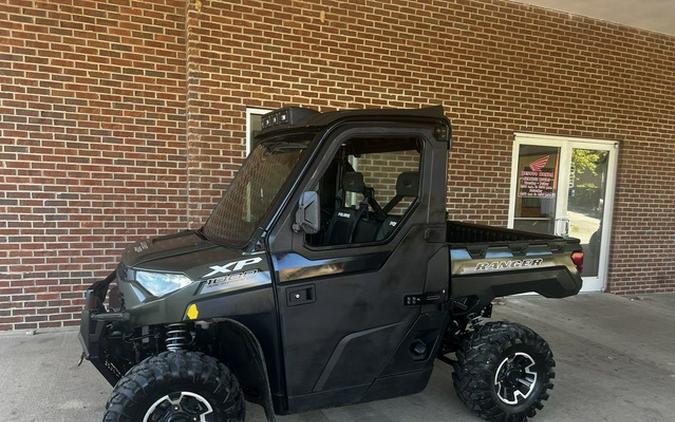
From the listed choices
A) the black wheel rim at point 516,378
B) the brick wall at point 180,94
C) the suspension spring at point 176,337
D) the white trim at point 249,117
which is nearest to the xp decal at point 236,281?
the suspension spring at point 176,337

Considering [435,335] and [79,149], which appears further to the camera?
[79,149]

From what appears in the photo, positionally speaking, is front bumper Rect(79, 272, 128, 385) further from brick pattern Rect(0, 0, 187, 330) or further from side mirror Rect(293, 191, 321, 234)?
brick pattern Rect(0, 0, 187, 330)

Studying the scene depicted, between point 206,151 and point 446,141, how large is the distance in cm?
294

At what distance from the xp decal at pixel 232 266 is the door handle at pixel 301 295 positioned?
0.85ft

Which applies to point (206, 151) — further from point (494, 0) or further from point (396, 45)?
point (494, 0)

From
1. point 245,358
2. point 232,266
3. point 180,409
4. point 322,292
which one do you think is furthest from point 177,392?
point 322,292

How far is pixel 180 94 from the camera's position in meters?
5.04

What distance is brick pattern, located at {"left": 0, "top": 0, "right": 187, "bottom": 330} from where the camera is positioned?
460 cm

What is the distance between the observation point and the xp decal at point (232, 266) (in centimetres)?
255

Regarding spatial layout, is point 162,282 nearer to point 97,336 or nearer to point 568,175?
point 97,336

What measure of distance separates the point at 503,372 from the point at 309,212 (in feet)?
6.10

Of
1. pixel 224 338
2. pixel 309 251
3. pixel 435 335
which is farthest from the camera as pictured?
pixel 435 335

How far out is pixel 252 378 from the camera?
2.77 metres

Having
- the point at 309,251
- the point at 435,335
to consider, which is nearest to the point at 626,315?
the point at 435,335
